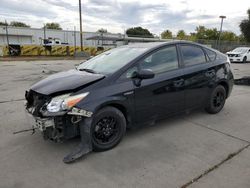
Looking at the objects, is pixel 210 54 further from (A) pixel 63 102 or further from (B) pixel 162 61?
(A) pixel 63 102

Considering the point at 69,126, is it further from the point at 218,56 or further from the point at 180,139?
the point at 218,56

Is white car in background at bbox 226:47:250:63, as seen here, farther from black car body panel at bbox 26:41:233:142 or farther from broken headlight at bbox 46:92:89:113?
broken headlight at bbox 46:92:89:113

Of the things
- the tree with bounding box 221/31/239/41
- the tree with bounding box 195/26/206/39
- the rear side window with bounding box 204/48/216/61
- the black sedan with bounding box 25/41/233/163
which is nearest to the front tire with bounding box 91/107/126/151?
the black sedan with bounding box 25/41/233/163

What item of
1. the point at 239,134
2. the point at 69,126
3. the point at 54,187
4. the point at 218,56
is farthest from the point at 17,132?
the point at 218,56

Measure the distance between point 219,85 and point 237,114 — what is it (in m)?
0.78

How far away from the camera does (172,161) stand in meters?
2.95

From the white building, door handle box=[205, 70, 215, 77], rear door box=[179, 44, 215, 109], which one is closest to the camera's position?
rear door box=[179, 44, 215, 109]

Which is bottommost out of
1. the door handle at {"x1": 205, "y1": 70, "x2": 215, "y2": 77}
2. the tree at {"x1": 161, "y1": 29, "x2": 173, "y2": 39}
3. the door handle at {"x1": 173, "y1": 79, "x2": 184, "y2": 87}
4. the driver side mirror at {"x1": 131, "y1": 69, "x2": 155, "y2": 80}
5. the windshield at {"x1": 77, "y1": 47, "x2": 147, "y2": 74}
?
the door handle at {"x1": 173, "y1": 79, "x2": 184, "y2": 87}

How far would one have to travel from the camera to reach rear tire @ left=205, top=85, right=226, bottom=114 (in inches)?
183

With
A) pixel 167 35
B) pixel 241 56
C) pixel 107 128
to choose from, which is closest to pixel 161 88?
pixel 107 128

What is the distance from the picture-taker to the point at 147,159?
9.80 feet

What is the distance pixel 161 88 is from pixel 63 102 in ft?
5.32

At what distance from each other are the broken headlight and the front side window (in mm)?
1176

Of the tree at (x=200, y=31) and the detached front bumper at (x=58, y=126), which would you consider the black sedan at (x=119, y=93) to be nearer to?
the detached front bumper at (x=58, y=126)
